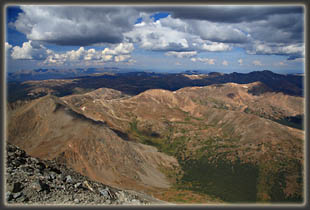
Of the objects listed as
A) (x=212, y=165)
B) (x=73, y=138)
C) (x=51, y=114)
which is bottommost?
(x=212, y=165)

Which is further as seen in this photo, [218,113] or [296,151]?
[218,113]

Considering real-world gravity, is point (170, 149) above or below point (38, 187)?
below

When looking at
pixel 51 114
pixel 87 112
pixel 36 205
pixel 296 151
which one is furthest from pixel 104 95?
pixel 36 205

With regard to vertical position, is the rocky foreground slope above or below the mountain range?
above

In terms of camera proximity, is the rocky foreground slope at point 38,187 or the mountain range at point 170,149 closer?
the rocky foreground slope at point 38,187

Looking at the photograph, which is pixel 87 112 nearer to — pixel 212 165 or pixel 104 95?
pixel 212 165

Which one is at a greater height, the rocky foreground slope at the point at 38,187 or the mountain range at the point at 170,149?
the rocky foreground slope at the point at 38,187

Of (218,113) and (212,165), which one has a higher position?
(218,113)

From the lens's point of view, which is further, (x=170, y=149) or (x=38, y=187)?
(x=170, y=149)

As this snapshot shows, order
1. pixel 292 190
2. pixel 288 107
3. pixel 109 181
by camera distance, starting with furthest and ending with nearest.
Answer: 1. pixel 288 107
2. pixel 292 190
3. pixel 109 181

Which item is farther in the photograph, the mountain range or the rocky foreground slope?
the mountain range

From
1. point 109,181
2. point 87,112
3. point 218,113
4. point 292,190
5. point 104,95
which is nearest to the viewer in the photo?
point 109,181
